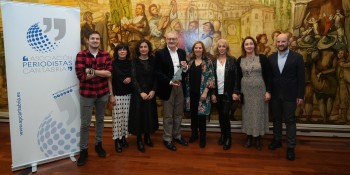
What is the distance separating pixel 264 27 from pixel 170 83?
2234 mm

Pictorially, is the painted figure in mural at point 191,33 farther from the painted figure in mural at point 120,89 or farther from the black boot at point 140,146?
the black boot at point 140,146

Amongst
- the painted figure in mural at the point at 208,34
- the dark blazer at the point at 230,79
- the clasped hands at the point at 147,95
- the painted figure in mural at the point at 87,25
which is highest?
the painted figure in mural at the point at 87,25

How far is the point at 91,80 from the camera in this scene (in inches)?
137

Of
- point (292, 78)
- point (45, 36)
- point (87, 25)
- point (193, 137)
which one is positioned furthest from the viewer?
point (87, 25)

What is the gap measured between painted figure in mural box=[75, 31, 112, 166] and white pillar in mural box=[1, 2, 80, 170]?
21 cm

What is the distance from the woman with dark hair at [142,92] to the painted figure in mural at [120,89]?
0.34 ft

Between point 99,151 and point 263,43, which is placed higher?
point 263,43

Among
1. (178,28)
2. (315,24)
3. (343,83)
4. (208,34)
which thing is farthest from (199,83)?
(343,83)

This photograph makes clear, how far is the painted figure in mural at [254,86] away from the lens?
13.1ft

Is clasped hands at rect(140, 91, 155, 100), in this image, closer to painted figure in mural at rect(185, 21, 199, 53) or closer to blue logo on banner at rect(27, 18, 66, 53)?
blue logo on banner at rect(27, 18, 66, 53)

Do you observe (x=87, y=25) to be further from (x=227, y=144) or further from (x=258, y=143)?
(x=258, y=143)

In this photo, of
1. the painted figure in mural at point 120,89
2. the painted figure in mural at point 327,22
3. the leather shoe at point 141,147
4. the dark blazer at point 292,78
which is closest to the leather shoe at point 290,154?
the dark blazer at point 292,78

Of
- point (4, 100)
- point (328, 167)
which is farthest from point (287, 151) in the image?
point (4, 100)

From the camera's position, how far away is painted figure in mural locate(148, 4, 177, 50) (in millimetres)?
5109
